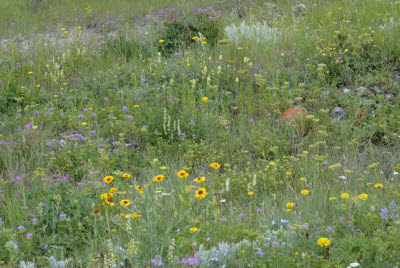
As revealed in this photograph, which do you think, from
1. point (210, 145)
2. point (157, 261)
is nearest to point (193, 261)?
point (157, 261)

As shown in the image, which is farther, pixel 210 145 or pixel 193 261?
pixel 210 145

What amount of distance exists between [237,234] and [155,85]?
3306 millimetres

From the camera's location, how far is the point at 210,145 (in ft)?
15.9

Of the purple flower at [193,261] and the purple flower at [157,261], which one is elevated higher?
the purple flower at [193,261]

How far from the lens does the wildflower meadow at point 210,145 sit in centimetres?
284

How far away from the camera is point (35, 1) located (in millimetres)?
13430

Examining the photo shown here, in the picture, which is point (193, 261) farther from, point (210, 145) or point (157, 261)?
point (210, 145)

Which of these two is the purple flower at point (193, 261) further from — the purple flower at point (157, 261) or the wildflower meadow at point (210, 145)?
the purple flower at point (157, 261)

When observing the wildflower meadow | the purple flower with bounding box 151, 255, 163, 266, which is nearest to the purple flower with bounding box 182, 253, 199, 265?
the wildflower meadow

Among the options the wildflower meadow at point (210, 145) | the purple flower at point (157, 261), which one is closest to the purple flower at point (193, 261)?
the wildflower meadow at point (210, 145)

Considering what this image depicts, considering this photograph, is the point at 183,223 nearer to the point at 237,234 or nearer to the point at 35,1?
the point at 237,234

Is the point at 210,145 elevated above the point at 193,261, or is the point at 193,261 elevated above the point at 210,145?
the point at 193,261

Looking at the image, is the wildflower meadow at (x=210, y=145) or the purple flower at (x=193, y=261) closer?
the purple flower at (x=193, y=261)

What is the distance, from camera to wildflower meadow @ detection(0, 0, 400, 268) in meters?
2.84
